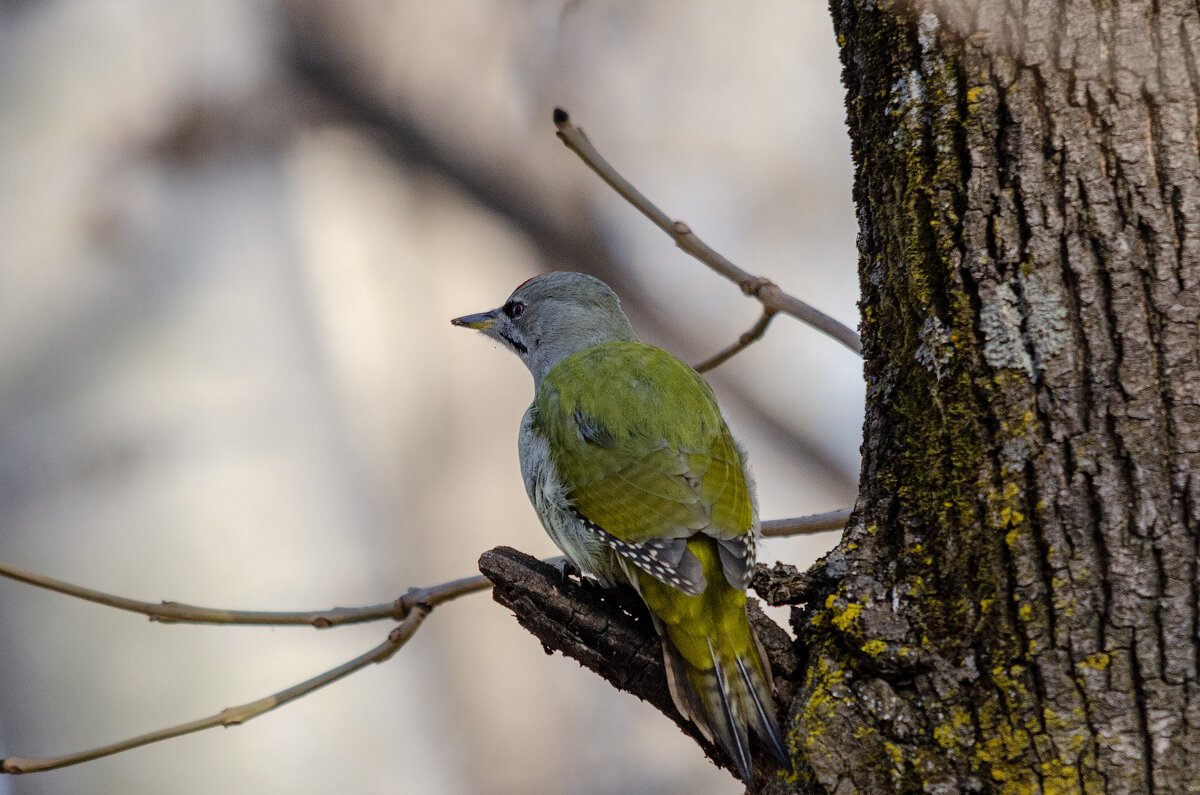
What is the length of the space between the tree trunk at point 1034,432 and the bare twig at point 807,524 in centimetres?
78

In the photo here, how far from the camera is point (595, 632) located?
2.09m

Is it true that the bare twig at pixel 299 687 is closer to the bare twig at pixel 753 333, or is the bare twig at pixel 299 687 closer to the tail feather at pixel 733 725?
the tail feather at pixel 733 725

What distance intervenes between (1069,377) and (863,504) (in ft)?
1.55

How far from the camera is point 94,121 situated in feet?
15.3

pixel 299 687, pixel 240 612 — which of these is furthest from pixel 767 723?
pixel 240 612

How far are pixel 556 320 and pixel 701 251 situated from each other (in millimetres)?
1371

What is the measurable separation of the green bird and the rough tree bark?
169 mm

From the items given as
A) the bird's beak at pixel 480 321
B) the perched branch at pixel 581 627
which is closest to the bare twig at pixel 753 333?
the perched branch at pixel 581 627

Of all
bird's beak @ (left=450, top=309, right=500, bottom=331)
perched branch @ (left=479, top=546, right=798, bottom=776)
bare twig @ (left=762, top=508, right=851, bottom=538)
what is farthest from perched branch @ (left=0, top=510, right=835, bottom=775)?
bird's beak @ (left=450, top=309, right=500, bottom=331)

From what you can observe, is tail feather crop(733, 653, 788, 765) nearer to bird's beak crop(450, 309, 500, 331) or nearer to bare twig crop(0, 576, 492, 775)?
bare twig crop(0, 576, 492, 775)

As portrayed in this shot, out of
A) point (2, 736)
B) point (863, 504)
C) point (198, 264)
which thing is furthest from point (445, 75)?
point (863, 504)

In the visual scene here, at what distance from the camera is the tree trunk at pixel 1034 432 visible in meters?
1.62

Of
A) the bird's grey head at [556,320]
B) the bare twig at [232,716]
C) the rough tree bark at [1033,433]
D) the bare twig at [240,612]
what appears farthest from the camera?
the bird's grey head at [556,320]

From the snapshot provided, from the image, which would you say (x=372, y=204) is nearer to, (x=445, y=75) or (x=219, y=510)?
(x=445, y=75)
